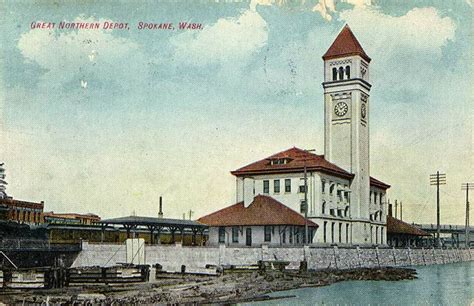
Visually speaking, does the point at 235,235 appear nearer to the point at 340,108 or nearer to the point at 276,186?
the point at 276,186

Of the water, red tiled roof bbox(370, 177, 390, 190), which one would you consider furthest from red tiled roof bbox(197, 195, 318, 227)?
red tiled roof bbox(370, 177, 390, 190)

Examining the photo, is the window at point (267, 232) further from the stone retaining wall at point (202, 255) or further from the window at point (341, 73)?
the window at point (341, 73)

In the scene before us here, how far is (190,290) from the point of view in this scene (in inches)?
1363

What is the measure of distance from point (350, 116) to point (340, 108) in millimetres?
1147

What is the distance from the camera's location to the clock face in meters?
64.2

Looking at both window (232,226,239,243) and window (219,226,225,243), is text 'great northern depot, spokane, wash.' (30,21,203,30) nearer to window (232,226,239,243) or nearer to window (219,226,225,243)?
window (232,226,239,243)

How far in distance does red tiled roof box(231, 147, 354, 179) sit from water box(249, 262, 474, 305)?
1414 cm

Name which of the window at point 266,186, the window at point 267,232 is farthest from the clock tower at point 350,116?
the window at point 267,232

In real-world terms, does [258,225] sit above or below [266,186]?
below

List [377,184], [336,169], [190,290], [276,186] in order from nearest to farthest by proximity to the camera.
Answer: [190,290], [276,186], [336,169], [377,184]

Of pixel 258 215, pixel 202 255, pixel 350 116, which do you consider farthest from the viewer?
pixel 350 116

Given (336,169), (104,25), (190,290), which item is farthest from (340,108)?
(104,25)

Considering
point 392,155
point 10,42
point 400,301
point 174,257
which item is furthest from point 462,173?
point 10,42

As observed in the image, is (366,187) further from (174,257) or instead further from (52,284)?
(52,284)
